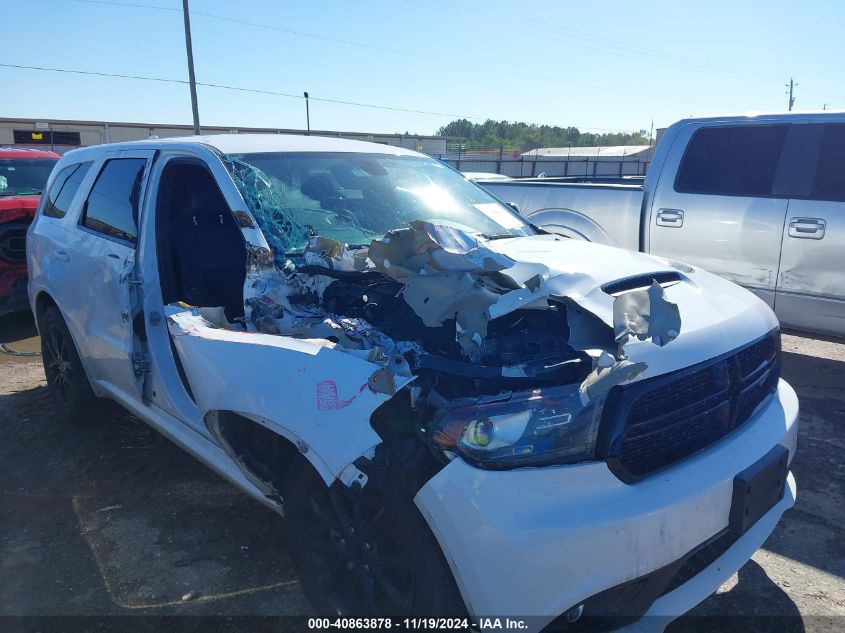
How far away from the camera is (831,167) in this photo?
4867 mm

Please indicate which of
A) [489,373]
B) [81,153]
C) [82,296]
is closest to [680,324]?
[489,373]

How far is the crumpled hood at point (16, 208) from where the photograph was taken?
7020mm

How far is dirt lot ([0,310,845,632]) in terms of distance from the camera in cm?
273

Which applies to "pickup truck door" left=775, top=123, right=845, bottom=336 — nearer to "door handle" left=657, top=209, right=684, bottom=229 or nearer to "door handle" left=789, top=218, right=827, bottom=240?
"door handle" left=789, top=218, right=827, bottom=240

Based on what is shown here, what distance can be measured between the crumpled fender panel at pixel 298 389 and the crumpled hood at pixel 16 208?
5.83 metres

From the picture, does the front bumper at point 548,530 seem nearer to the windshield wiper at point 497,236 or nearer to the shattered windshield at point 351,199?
the shattered windshield at point 351,199

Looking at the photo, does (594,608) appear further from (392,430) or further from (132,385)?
(132,385)

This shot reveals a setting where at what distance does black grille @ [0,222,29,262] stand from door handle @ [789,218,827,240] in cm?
752

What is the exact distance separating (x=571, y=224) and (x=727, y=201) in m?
1.37

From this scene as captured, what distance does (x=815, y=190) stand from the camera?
4.90 metres

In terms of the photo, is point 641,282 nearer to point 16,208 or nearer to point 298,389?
point 298,389

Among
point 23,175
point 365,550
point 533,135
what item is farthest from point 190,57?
point 533,135

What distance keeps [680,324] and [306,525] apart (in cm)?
151

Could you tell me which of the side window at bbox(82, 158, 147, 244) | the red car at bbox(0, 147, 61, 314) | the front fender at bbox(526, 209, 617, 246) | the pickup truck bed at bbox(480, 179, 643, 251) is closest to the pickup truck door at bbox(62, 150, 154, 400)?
the side window at bbox(82, 158, 147, 244)
